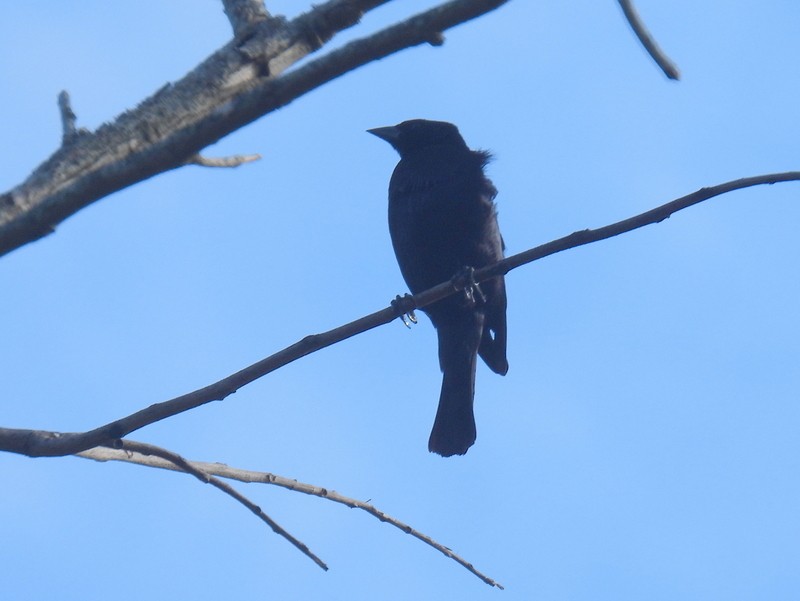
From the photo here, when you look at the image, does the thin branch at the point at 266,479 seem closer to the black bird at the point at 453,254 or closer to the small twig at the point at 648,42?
the small twig at the point at 648,42

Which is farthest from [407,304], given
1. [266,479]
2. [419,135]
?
[419,135]

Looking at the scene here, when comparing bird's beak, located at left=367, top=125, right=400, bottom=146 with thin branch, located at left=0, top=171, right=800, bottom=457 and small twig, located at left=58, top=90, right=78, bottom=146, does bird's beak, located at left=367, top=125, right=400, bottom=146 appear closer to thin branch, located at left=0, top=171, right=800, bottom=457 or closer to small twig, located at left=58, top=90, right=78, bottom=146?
thin branch, located at left=0, top=171, right=800, bottom=457

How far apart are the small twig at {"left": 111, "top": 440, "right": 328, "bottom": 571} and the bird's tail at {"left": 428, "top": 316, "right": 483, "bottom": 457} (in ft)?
10.3

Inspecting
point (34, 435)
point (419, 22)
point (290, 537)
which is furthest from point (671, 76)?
point (34, 435)

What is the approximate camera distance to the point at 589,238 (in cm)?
285

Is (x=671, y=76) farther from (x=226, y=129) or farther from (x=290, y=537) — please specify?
(x=290, y=537)

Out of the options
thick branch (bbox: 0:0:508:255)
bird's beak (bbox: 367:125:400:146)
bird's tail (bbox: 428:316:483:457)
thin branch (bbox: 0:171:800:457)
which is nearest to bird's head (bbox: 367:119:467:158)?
bird's beak (bbox: 367:125:400:146)

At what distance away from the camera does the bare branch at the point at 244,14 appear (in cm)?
268

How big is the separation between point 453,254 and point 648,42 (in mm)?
3618

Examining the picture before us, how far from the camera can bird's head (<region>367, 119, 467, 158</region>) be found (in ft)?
22.4

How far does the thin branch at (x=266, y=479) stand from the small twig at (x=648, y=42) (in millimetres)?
1489

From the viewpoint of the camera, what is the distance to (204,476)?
263cm

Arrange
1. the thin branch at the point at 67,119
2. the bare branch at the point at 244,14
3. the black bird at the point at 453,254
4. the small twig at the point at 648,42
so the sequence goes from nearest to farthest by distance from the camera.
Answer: the small twig at the point at 648,42 → the thin branch at the point at 67,119 → the bare branch at the point at 244,14 → the black bird at the point at 453,254

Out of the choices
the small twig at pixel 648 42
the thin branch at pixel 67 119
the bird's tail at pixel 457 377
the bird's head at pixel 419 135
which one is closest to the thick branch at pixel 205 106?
the thin branch at pixel 67 119
